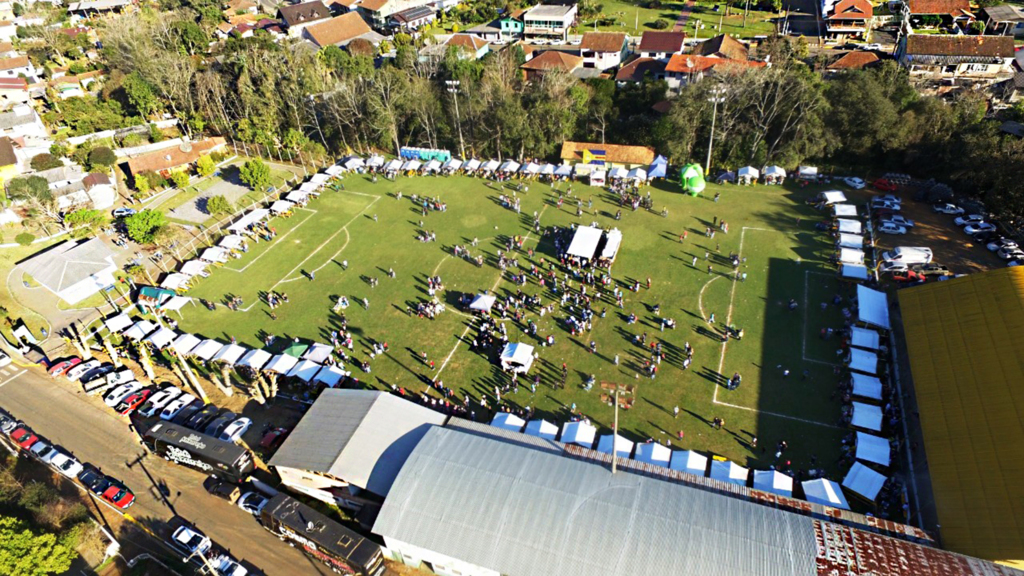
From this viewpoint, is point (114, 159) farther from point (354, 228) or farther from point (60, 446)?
point (60, 446)

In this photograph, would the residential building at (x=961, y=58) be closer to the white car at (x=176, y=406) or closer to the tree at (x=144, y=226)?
the white car at (x=176, y=406)

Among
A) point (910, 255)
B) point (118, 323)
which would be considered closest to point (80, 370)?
point (118, 323)

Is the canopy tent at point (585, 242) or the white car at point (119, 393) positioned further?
the canopy tent at point (585, 242)

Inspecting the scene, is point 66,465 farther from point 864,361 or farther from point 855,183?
point 855,183

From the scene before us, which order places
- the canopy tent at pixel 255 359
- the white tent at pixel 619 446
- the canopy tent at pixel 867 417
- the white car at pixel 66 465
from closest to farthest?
the white tent at pixel 619 446 < the canopy tent at pixel 867 417 < the white car at pixel 66 465 < the canopy tent at pixel 255 359

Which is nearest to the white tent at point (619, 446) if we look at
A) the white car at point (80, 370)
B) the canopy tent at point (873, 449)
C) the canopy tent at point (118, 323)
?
the canopy tent at point (873, 449)

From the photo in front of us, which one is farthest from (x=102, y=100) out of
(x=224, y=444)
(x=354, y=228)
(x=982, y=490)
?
(x=982, y=490)

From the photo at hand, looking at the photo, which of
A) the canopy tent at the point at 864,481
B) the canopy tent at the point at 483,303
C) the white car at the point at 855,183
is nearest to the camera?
the canopy tent at the point at 864,481

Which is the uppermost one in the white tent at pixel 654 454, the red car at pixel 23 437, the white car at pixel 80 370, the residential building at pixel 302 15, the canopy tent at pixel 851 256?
the residential building at pixel 302 15

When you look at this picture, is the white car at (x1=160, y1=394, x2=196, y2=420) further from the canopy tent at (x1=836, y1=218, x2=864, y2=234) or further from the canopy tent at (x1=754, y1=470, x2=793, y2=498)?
the canopy tent at (x1=836, y1=218, x2=864, y2=234)
